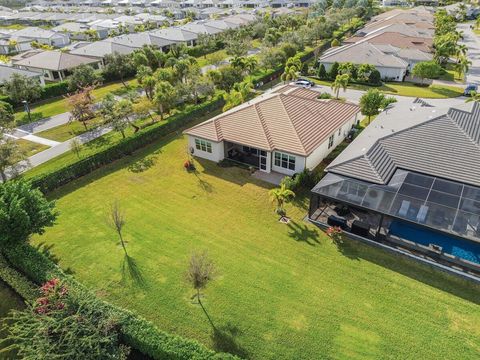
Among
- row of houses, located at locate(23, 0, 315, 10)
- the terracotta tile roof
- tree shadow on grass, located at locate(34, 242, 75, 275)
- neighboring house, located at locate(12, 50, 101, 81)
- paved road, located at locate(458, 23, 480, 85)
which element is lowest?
paved road, located at locate(458, 23, 480, 85)

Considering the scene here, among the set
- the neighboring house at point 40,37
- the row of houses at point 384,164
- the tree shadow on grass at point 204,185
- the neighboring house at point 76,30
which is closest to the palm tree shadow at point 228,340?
the row of houses at point 384,164

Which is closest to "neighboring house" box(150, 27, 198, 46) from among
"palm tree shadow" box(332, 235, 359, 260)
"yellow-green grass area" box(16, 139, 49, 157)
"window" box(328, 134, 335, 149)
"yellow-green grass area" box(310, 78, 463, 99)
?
"yellow-green grass area" box(310, 78, 463, 99)

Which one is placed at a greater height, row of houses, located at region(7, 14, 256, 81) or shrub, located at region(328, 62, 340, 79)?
row of houses, located at region(7, 14, 256, 81)

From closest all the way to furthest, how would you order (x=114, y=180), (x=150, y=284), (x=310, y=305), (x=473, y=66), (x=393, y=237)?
(x=310, y=305), (x=150, y=284), (x=393, y=237), (x=114, y=180), (x=473, y=66)

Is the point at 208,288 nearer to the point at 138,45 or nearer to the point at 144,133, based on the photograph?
the point at 144,133

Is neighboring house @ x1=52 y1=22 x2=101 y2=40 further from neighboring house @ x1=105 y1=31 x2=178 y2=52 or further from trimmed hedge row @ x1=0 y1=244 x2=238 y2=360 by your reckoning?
trimmed hedge row @ x1=0 y1=244 x2=238 y2=360

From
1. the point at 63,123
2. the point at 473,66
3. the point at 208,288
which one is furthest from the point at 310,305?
the point at 473,66
